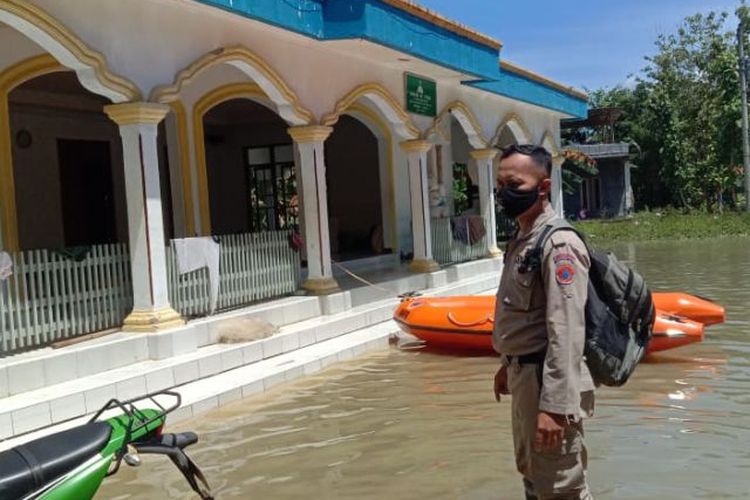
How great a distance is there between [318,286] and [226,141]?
307 inches

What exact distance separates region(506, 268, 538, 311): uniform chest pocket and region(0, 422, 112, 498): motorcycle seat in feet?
5.84

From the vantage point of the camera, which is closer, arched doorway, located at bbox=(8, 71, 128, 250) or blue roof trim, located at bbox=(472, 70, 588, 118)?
arched doorway, located at bbox=(8, 71, 128, 250)

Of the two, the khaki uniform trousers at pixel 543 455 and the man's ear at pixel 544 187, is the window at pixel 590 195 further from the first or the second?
the khaki uniform trousers at pixel 543 455

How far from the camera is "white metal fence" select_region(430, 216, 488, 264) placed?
14117mm

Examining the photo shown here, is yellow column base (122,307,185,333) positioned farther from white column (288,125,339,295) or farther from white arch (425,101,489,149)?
white arch (425,101,489,149)

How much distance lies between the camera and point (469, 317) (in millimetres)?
8773

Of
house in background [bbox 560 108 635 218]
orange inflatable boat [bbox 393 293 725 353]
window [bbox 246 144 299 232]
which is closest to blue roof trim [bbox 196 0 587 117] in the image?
orange inflatable boat [bbox 393 293 725 353]

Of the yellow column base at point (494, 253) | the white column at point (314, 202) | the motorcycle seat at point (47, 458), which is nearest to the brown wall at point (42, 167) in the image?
the white column at point (314, 202)

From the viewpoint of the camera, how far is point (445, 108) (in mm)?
13609

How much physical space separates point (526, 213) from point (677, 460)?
2666 millimetres

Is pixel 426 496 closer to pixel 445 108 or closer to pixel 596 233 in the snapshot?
pixel 445 108

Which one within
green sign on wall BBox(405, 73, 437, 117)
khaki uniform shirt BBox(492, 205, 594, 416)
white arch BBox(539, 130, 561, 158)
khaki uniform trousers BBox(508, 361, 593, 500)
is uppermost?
green sign on wall BBox(405, 73, 437, 117)

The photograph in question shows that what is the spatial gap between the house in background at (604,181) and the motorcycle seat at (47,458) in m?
34.3

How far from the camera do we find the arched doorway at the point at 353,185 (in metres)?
17.1
